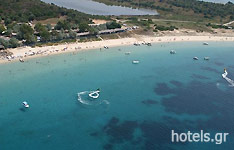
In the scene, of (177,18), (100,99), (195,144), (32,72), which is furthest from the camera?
(177,18)

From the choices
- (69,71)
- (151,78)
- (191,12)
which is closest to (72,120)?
(69,71)

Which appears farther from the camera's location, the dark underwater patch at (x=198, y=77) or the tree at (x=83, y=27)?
the tree at (x=83, y=27)

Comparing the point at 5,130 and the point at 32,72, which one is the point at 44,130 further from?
the point at 32,72

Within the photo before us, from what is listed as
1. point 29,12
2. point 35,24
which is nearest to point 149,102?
point 35,24

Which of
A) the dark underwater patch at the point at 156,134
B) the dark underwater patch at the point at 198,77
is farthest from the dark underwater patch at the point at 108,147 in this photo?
the dark underwater patch at the point at 198,77

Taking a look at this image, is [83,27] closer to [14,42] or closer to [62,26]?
[62,26]

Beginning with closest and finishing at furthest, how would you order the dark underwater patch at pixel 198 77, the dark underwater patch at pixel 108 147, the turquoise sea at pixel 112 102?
1. the dark underwater patch at pixel 108 147
2. the turquoise sea at pixel 112 102
3. the dark underwater patch at pixel 198 77

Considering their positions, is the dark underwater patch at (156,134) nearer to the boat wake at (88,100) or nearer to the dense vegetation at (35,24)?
the boat wake at (88,100)
